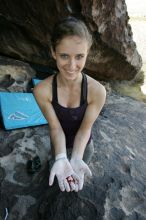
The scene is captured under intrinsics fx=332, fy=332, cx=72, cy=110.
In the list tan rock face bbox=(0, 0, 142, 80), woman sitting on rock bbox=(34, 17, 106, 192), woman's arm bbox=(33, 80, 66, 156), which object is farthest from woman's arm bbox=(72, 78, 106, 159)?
tan rock face bbox=(0, 0, 142, 80)

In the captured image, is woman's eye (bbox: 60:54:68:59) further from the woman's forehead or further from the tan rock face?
the tan rock face

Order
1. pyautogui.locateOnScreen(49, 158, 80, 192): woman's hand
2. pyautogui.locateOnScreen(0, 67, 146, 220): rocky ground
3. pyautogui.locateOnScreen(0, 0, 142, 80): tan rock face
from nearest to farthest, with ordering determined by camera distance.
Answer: pyautogui.locateOnScreen(49, 158, 80, 192): woman's hand, pyautogui.locateOnScreen(0, 67, 146, 220): rocky ground, pyautogui.locateOnScreen(0, 0, 142, 80): tan rock face

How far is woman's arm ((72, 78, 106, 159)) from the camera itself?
90.6 inches

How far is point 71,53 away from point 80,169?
2.66ft

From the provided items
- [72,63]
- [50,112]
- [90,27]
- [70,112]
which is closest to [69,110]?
[70,112]

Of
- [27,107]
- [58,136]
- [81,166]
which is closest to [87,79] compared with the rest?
[58,136]

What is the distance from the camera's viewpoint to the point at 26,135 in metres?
3.38

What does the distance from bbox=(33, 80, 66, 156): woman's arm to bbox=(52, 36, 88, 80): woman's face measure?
0.23 meters

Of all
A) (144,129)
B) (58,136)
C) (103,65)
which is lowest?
(144,129)

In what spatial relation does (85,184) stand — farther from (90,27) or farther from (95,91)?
(90,27)

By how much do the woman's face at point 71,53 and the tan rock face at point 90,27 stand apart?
174 cm

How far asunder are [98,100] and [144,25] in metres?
6.25

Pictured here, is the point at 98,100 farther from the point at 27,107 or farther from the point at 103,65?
the point at 103,65

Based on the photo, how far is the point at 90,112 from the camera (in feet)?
7.68
